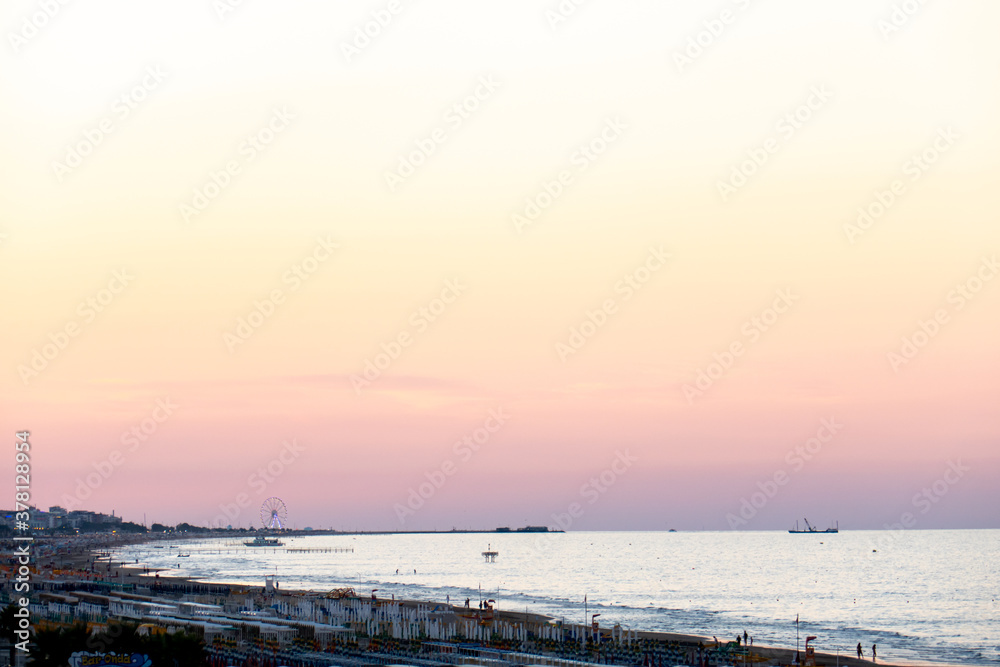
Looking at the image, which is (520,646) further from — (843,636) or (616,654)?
(843,636)

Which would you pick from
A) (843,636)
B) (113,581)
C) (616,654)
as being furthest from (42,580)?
(843,636)

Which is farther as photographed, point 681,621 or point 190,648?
point 681,621

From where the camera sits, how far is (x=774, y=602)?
111 meters

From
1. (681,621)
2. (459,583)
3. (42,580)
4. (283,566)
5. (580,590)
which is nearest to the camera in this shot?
(681,621)

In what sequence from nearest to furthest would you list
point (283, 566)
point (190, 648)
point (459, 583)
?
point (190, 648) → point (459, 583) → point (283, 566)

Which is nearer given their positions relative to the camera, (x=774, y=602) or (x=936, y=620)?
(x=936, y=620)

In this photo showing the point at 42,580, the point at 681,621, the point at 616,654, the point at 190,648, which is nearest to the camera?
the point at 190,648

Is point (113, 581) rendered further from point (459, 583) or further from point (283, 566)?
point (283, 566)

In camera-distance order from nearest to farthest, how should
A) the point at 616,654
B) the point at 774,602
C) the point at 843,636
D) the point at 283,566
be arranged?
1. the point at 616,654
2. the point at 843,636
3. the point at 774,602
4. the point at 283,566

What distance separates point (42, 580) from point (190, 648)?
73.7 m

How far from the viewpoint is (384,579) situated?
155 metres

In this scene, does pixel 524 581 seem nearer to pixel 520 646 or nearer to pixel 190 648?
pixel 520 646

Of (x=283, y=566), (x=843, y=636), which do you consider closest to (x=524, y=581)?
(x=283, y=566)

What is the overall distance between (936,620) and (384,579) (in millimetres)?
85925
